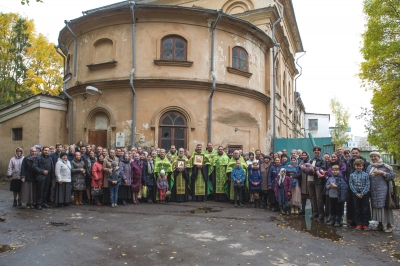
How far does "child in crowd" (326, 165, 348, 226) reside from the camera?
337 inches

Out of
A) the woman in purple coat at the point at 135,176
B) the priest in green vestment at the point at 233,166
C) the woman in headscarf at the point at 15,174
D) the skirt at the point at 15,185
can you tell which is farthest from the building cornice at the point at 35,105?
the priest in green vestment at the point at 233,166

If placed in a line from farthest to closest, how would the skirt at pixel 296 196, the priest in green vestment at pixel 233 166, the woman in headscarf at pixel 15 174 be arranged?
the priest in green vestment at pixel 233 166, the woman in headscarf at pixel 15 174, the skirt at pixel 296 196

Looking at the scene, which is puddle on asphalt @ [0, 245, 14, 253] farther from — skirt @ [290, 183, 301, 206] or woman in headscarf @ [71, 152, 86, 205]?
skirt @ [290, 183, 301, 206]

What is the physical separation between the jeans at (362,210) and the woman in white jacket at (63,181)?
27.1 ft

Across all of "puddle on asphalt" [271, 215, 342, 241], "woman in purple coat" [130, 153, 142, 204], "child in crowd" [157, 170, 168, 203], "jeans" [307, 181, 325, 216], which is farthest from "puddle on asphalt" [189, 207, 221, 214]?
"jeans" [307, 181, 325, 216]

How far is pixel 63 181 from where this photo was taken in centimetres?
1043

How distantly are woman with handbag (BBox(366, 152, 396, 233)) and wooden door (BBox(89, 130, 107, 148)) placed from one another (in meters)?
10.8

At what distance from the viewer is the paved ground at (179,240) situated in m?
5.72

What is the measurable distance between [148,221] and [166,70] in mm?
7743

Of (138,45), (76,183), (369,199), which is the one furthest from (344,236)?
(138,45)

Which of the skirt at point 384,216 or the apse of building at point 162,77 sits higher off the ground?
the apse of building at point 162,77

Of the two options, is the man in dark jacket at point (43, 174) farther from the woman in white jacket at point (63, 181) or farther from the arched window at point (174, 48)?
the arched window at point (174, 48)

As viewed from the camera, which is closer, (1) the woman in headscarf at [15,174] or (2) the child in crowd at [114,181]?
(1) the woman in headscarf at [15,174]

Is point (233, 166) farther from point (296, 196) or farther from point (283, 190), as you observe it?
point (296, 196)
